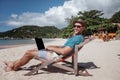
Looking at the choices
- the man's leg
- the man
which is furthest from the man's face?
the man's leg

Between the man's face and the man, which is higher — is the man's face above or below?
above

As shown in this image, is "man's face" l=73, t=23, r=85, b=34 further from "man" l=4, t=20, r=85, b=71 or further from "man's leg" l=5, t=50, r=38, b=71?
"man's leg" l=5, t=50, r=38, b=71

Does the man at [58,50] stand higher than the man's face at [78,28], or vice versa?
the man's face at [78,28]

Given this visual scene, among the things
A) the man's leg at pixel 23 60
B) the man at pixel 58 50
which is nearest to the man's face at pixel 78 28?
the man at pixel 58 50

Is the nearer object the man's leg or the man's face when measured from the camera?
A: the man's leg

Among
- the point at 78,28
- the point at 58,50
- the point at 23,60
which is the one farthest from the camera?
the point at 78,28

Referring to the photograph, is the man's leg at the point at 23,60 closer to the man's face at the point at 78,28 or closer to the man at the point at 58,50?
the man at the point at 58,50

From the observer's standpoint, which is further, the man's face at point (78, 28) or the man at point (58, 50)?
the man's face at point (78, 28)

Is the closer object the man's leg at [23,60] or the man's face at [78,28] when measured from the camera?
the man's leg at [23,60]

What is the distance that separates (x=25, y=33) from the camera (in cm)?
16038

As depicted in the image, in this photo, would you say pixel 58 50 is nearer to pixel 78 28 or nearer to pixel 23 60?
pixel 78 28

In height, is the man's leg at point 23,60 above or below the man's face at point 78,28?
below

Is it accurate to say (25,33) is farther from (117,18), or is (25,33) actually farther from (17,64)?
(17,64)

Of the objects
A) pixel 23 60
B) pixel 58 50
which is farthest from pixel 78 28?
pixel 23 60
